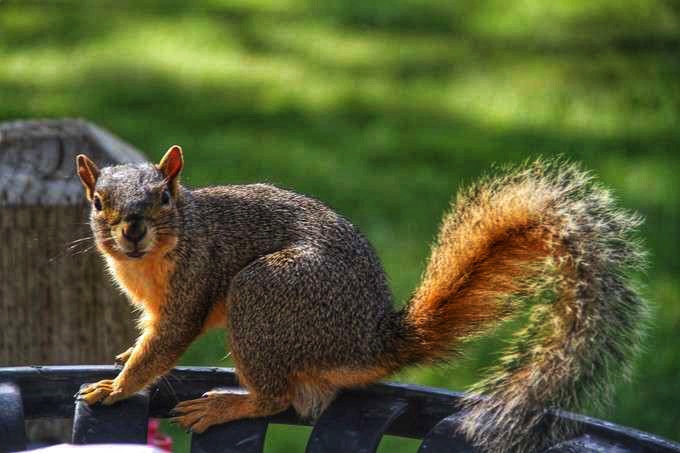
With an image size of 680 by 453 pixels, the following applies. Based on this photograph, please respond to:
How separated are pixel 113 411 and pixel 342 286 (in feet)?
1.50

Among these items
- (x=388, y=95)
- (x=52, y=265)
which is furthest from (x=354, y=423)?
(x=388, y=95)

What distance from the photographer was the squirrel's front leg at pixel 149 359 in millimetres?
2457

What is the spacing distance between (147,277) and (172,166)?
0.68ft

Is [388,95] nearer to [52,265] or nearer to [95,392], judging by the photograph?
[52,265]

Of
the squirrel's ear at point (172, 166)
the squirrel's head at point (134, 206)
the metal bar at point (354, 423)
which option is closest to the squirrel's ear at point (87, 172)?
the squirrel's head at point (134, 206)

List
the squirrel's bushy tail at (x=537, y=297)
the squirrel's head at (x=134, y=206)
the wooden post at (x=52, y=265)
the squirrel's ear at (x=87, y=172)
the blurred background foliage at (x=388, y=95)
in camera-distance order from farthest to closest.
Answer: the blurred background foliage at (x=388, y=95) < the wooden post at (x=52, y=265) < the squirrel's ear at (x=87, y=172) < the squirrel's head at (x=134, y=206) < the squirrel's bushy tail at (x=537, y=297)

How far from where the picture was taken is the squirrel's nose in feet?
7.69

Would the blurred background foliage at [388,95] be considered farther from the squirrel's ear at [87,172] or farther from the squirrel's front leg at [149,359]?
the squirrel's ear at [87,172]

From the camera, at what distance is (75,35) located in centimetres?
720

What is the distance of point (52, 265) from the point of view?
3299mm

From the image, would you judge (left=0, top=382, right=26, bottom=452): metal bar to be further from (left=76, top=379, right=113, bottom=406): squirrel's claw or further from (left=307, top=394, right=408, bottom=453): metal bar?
(left=307, top=394, right=408, bottom=453): metal bar

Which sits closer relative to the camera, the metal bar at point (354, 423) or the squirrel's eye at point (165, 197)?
the metal bar at point (354, 423)

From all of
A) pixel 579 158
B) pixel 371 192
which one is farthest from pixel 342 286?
pixel 579 158

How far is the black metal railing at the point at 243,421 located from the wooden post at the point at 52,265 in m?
0.76
